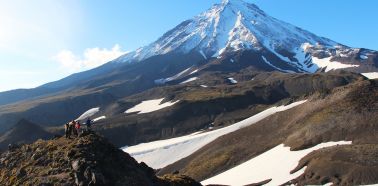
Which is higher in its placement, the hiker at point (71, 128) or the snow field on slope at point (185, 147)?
the hiker at point (71, 128)

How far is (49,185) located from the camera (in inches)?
1176

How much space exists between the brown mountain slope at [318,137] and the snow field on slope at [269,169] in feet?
8.15

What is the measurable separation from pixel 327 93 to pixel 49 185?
8467cm

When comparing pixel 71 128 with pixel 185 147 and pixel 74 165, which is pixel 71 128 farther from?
pixel 185 147

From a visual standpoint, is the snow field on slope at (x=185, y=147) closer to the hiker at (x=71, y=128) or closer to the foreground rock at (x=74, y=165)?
the hiker at (x=71, y=128)

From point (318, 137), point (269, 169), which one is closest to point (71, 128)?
point (269, 169)

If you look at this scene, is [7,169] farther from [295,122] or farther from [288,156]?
[295,122]

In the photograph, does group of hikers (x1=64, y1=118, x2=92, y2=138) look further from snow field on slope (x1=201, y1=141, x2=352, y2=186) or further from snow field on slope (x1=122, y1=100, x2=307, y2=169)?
snow field on slope (x1=122, y1=100, x2=307, y2=169)

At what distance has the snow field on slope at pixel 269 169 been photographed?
238 ft

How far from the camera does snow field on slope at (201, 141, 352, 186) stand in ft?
238

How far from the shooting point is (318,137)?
86188mm

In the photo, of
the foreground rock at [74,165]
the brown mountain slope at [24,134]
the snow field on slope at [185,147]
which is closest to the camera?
the foreground rock at [74,165]

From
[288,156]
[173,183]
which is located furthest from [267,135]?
[173,183]

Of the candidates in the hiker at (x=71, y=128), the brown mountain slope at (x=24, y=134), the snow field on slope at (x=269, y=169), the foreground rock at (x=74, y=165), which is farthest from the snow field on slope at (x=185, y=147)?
the foreground rock at (x=74, y=165)
